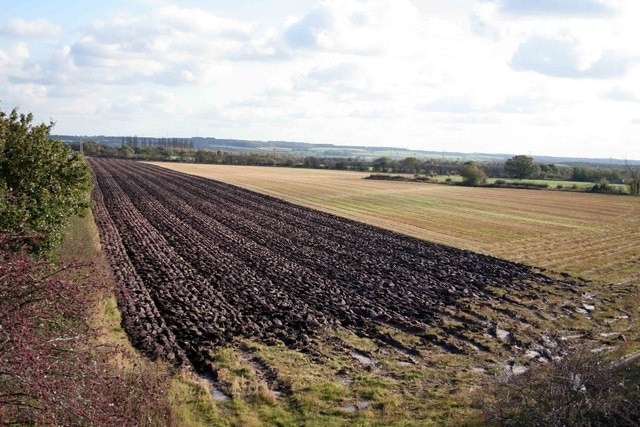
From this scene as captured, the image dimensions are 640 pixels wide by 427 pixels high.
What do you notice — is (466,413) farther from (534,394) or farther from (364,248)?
(364,248)

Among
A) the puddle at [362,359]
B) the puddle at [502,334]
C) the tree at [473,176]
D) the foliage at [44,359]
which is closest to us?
the foliage at [44,359]

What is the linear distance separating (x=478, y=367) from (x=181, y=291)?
10.8m

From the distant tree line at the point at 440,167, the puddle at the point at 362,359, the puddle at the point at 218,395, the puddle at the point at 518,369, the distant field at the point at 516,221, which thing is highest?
the distant tree line at the point at 440,167

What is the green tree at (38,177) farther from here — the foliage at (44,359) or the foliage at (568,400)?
the foliage at (568,400)

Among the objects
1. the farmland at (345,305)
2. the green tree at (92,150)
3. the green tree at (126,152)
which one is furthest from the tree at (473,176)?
the green tree at (92,150)

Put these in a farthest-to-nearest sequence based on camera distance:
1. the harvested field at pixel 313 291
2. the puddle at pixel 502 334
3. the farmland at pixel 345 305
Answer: the puddle at pixel 502 334 → the harvested field at pixel 313 291 → the farmland at pixel 345 305

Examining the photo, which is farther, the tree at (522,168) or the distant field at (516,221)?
the tree at (522,168)

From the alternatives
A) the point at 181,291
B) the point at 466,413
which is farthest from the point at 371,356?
the point at 181,291

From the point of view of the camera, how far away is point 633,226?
50281mm

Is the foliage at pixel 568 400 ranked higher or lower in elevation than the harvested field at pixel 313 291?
higher

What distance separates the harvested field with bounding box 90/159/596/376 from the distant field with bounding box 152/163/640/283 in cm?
345

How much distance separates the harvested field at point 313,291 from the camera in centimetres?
1722

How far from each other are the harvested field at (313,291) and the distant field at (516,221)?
11.3 ft

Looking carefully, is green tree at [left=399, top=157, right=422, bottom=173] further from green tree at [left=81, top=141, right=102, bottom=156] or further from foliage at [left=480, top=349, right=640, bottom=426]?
foliage at [left=480, top=349, right=640, bottom=426]
